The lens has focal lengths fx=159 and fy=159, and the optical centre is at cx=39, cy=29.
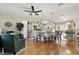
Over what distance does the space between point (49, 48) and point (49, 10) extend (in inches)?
24.6

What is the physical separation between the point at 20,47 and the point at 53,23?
67 centimetres

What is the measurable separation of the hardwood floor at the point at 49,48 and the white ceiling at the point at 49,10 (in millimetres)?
404

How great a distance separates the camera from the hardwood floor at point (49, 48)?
2609 millimetres

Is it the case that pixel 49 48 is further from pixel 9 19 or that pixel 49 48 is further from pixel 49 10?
pixel 9 19

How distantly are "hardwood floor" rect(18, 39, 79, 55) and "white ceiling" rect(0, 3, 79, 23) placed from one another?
0.40 m

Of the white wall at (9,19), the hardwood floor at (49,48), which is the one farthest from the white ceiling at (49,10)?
the hardwood floor at (49,48)

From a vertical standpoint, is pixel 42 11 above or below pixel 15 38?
above

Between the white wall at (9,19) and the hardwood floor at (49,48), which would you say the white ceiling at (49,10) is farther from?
the hardwood floor at (49,48)

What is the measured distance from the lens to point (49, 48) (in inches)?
104

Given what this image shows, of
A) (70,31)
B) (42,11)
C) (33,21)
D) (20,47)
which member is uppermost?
(42,11)

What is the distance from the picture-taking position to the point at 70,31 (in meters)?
2.59

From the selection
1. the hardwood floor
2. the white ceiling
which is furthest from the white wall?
the hardwood floor
